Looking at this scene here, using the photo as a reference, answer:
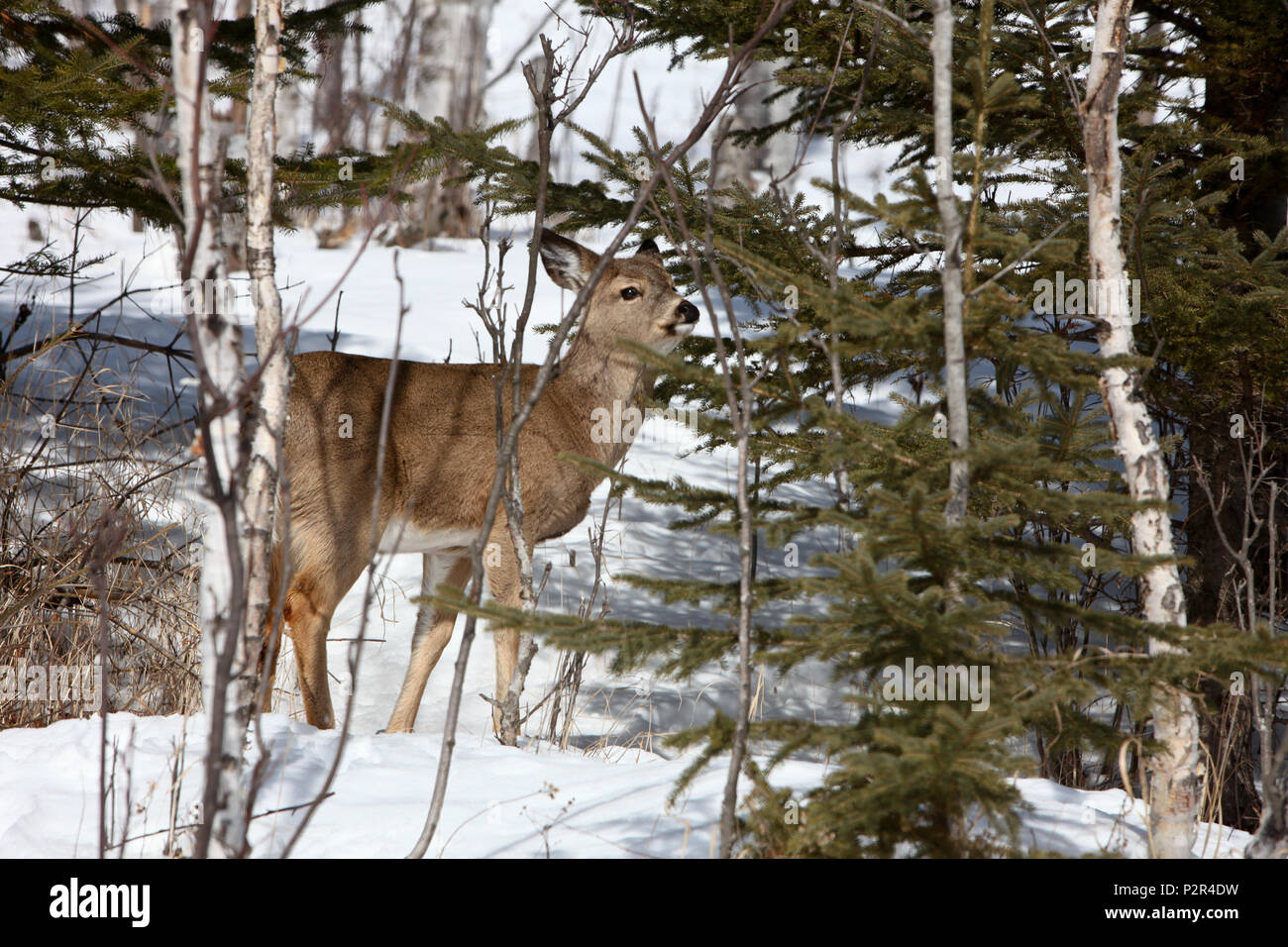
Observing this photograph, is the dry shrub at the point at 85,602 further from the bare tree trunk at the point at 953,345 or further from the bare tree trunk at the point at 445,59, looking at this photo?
the bare tree trunk at the point at 445,59

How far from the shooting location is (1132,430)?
11.5 feet

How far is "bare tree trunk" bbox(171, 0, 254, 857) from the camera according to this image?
97.1 inches

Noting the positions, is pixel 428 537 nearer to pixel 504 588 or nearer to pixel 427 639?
pixel 504 588

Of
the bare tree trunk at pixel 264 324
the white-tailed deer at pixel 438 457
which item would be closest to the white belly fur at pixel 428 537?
the white-tailed deer at pixel 438 457

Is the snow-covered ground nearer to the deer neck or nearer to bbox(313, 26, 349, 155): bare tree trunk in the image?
the deer neck

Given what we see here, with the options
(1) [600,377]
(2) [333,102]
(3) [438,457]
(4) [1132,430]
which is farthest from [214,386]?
(2) [333,102]

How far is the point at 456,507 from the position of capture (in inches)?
235

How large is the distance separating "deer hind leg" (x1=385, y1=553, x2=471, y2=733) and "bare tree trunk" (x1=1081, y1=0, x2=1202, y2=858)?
3.41 meters

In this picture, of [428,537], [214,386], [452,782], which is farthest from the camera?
[428,537]

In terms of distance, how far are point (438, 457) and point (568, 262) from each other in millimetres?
1535

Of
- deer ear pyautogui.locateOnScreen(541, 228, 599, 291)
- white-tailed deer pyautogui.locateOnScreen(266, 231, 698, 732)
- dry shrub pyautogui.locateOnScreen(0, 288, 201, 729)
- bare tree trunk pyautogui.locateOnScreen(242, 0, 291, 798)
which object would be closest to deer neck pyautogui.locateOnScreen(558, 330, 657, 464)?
white-tailed deer pyautogui.locateOnScreen(266, 231, 698, 732)
